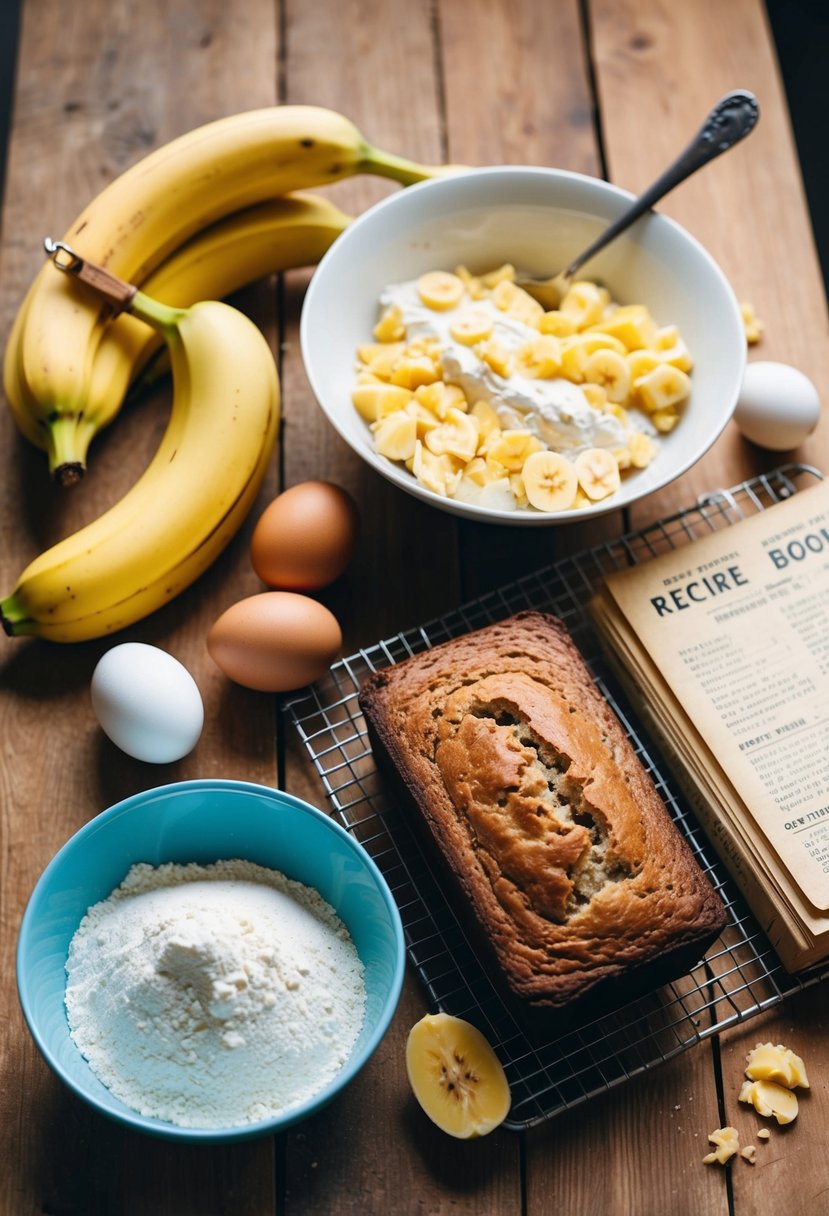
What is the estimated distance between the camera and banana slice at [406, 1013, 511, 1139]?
1203 millimetres

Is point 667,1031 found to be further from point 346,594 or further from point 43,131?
point 43,131

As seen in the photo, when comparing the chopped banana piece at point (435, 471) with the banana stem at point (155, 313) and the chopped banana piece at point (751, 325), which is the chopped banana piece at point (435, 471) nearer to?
the banana stem at point (155, 313)

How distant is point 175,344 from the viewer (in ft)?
4.85

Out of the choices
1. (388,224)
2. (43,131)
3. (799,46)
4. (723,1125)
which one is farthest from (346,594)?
(799,46)

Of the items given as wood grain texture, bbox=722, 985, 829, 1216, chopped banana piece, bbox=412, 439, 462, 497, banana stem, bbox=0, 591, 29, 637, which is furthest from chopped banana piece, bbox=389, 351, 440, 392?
wood grain texture, bbox=722, 985, 829, 1216

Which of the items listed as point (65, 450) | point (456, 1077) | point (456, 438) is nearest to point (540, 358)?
point (456, 438)

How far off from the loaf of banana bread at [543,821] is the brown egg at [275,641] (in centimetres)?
9

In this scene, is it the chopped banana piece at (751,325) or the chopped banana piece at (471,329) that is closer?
the chopped banana piece at (471,329)

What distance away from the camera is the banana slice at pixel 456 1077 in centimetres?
120

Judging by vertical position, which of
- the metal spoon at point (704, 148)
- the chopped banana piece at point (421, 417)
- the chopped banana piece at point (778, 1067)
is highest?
the metal spoon at point (704, 148)

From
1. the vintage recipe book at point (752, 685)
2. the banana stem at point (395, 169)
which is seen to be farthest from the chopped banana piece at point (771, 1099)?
Result: the banana stem at point (395, 169)

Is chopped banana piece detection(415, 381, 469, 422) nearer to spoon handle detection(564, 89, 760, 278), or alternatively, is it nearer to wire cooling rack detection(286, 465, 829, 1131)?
wire cooling rack detection(286, 465, 829, 1131)

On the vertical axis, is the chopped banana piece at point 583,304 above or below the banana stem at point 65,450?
above

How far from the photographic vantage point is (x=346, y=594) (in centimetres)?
151
